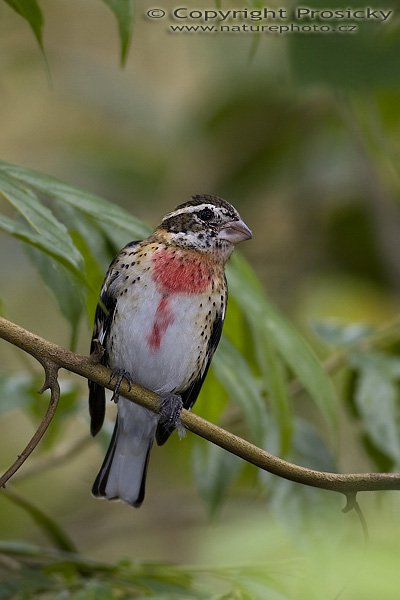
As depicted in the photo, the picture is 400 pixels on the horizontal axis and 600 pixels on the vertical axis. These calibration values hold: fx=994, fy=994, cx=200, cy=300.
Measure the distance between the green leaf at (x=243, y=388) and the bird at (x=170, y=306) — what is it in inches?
16.5

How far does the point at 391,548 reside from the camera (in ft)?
4.72

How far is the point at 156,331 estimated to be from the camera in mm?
3605

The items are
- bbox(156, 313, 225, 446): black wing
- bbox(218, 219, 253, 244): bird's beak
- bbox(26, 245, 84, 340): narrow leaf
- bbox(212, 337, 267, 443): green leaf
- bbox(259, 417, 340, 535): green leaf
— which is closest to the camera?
bbox(26, 245, 84, 340): narrow leaf

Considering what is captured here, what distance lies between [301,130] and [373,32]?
4.36 meters

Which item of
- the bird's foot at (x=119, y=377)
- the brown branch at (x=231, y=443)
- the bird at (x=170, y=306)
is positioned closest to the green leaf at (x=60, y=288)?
the bird's foot at (x=119, y=377)

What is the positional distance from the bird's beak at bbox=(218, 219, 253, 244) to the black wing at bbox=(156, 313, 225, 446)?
0.30 metres

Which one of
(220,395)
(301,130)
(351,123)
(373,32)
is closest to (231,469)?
(220,395)

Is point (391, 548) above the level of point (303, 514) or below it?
above

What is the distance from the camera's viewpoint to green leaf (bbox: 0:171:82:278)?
216 cm

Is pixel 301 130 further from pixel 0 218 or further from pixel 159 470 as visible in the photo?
pixel 0 218

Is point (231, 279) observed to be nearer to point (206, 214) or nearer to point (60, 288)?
point (206, 214)

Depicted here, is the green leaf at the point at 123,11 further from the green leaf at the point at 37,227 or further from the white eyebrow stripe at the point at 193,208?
the white eyebrow stripe at the point at 193,208

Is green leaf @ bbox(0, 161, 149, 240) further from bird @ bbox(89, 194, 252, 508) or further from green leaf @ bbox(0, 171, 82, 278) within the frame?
bird @ bbox(89, 194, 252, 508)
